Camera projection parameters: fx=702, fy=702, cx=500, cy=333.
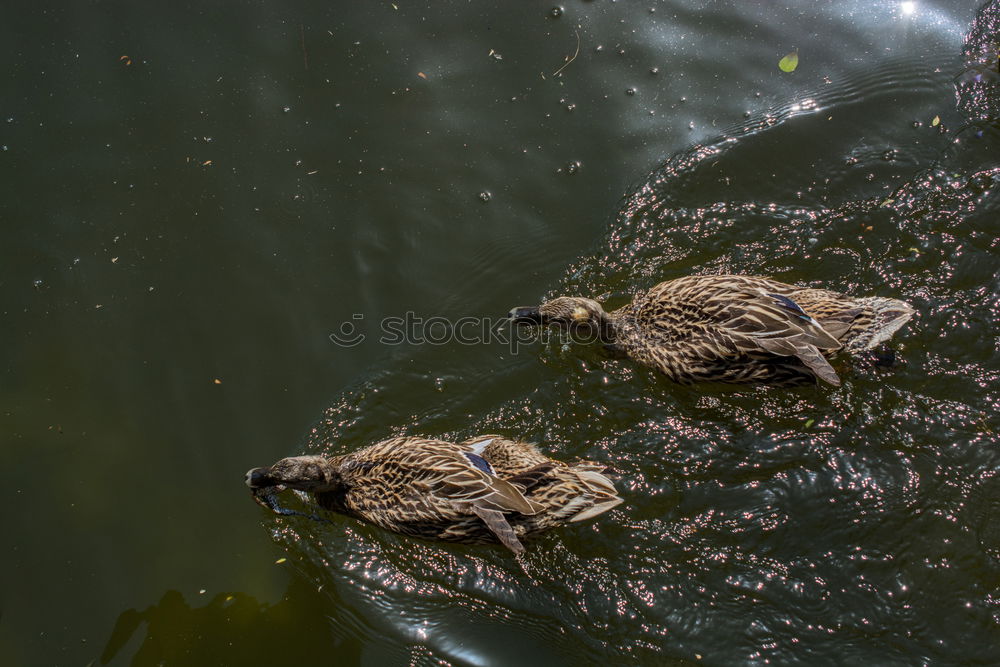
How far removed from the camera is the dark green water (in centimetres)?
498

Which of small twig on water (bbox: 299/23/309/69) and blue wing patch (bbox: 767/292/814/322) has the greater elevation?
small twig on water (bbox: 299/23/309/69)

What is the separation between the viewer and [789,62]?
20.0 feet

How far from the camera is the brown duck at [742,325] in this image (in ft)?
15.0

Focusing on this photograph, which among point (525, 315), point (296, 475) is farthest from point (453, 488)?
point (525, 315)

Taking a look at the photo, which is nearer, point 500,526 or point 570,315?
point 500,526

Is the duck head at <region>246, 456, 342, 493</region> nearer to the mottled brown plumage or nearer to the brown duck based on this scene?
the mottled brown plumage

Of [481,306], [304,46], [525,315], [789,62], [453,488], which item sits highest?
[789,62]

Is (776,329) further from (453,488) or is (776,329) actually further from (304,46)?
(304,46)

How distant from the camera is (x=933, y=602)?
4.71m

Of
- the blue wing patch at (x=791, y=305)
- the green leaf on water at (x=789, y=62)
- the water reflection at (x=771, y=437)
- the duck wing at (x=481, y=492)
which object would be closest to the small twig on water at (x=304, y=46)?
the water reflection at (x=771, y=437)

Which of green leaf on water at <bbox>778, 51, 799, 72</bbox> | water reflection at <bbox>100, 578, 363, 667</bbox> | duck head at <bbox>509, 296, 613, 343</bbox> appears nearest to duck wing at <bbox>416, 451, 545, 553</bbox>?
duck head at <bbox>509, 296, 613, 343</bbox>

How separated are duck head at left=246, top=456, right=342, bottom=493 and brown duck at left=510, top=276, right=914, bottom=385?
177cm

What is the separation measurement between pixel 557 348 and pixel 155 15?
4761 mm

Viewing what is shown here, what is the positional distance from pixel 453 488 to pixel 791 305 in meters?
2.51
